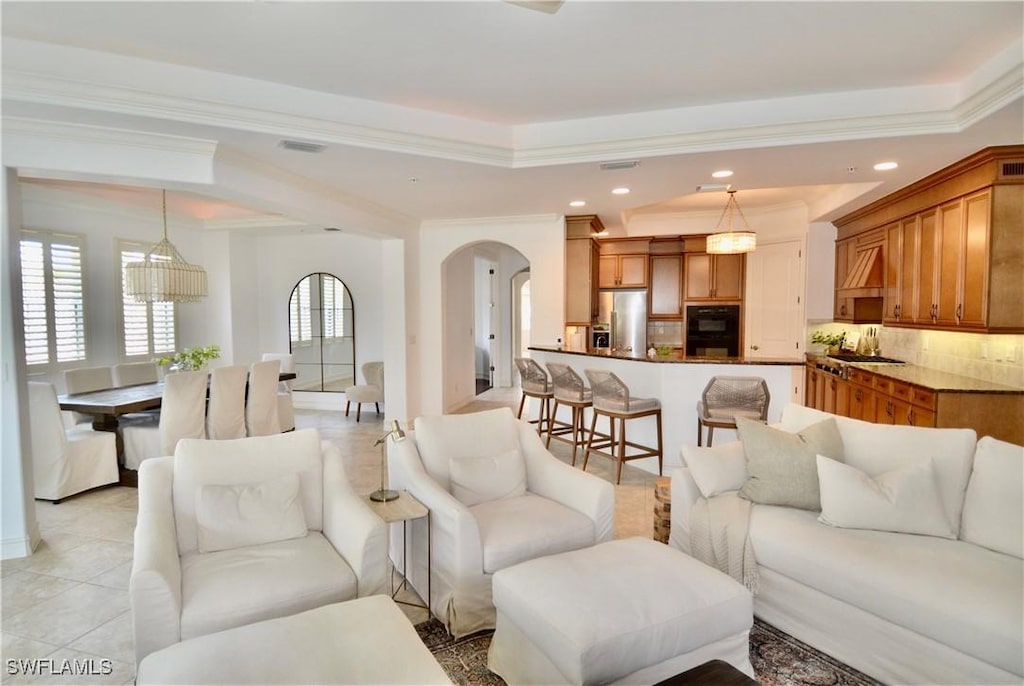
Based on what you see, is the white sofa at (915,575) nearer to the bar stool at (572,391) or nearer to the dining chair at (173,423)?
the bar stool at (572,391)

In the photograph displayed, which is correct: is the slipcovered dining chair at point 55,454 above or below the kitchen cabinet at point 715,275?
below

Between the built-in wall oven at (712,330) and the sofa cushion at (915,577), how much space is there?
17.5ft

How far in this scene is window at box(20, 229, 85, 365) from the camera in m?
5.46

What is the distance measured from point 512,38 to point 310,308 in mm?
6376

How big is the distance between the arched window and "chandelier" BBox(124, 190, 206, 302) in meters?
2.35

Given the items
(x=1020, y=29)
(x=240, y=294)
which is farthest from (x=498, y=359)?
(x=1020, y=29)

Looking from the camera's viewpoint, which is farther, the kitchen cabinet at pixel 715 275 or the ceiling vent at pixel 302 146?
the kitchen cabinet at pixel 715 275

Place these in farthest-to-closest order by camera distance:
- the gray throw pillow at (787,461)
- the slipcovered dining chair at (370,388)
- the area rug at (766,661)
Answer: the slipcovered dining chair at (370,388) → the gray throw pillow at (787,461) → the area rug at (766,661)

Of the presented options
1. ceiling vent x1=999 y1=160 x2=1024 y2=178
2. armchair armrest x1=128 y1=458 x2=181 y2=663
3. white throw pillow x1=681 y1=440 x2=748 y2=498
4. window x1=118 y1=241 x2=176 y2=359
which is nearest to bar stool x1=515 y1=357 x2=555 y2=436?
white throw pillow x1=681 y1=440 x2=748 y2=498

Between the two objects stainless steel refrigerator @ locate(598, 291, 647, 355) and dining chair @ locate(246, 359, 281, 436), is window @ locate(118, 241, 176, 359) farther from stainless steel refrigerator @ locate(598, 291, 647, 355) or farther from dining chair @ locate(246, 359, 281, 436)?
stainless steel refrigerator @ locate(598, 291, 647, 355)

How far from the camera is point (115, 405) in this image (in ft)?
14.5

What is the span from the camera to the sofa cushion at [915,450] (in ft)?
7.94

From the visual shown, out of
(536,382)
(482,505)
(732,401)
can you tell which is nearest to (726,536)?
(482,505)

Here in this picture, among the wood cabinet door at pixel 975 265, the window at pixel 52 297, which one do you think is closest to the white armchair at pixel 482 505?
the wood cabinet door at pixel 975 265
